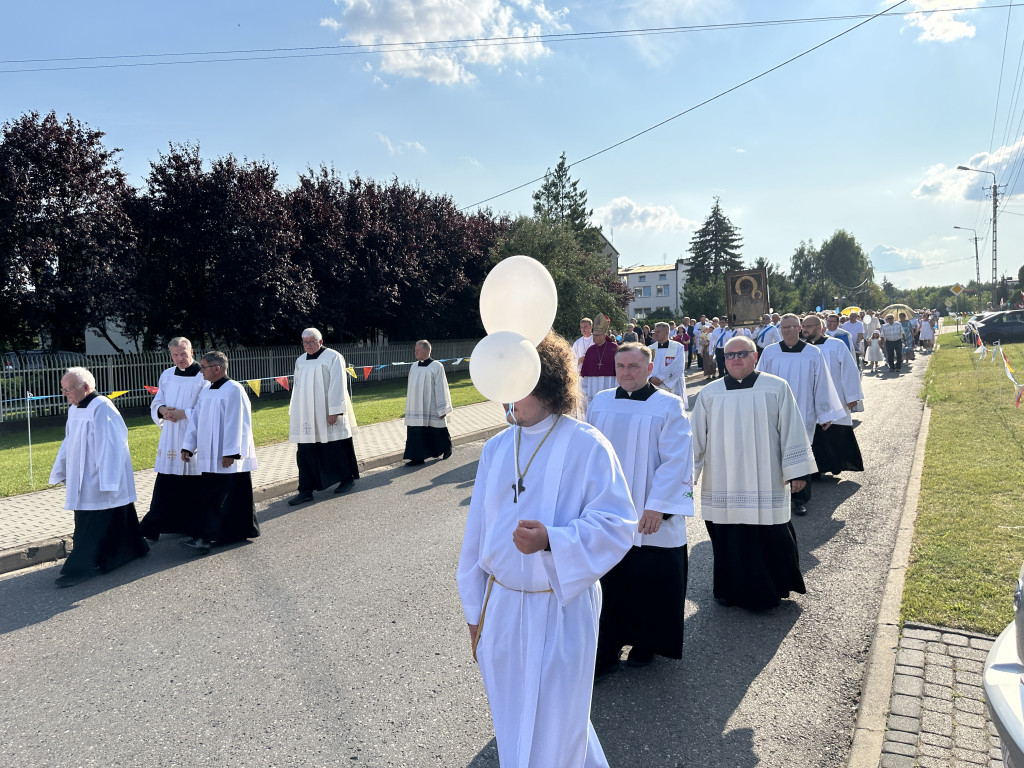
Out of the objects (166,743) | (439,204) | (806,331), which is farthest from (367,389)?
(166,743)

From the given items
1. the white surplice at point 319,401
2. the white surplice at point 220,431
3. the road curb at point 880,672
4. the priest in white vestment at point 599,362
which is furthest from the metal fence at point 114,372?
the road curb at point 880,672

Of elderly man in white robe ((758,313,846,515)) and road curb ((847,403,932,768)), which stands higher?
elderly man in white robe ((758,313,846,515))

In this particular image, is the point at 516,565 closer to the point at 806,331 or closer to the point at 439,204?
the point at 806,331

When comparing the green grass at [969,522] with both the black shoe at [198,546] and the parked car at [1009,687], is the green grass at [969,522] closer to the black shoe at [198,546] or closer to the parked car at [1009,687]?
the parked car at [1009,687]

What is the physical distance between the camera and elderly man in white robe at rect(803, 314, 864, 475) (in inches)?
337

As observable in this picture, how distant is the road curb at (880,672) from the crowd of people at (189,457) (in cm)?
553

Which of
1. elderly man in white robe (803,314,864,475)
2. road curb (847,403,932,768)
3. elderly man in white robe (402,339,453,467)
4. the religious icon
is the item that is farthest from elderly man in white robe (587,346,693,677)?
the religious icon

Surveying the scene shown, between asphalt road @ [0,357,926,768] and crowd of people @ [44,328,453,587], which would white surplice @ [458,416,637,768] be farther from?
crowd of people @ [44,328,453,587]

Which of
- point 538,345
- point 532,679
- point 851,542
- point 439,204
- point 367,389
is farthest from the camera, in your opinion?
point 439,204

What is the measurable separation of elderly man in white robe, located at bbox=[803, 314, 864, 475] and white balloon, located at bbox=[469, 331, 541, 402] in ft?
22.7

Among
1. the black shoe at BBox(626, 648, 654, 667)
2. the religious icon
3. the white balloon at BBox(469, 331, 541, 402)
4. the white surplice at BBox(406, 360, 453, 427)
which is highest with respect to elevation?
the religious icon

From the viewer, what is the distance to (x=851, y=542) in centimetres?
624

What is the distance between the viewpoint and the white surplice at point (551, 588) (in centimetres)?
230

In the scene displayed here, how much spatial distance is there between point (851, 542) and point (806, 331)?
3.67 meters
